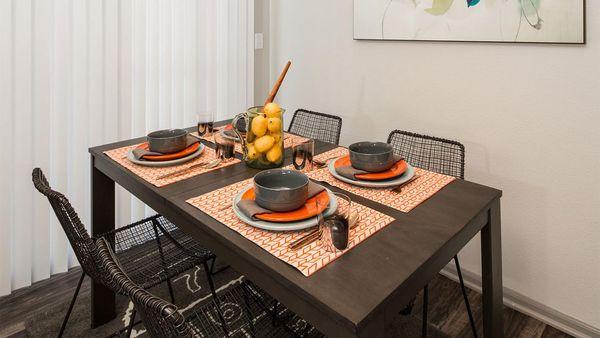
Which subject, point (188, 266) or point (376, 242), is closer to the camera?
point (376, 242)

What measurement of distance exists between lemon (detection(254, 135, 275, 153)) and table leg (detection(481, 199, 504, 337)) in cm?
77

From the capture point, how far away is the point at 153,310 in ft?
2.70

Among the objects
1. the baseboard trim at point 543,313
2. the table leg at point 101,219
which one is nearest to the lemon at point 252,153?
the table leg at point 101,219

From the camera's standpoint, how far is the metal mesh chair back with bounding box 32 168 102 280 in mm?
1315

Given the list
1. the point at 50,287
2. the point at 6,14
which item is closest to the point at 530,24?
the point at 6,14

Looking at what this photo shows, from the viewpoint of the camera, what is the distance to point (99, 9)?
219cm

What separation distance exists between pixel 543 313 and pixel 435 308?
50cm

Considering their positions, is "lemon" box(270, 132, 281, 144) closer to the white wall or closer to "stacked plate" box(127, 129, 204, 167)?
"stacked plate" box(127, 129, 204, 167)

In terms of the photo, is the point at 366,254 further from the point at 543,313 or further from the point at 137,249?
the point at 543,313

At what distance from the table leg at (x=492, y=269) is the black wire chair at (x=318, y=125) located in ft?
3.87

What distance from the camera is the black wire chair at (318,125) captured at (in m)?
2.40

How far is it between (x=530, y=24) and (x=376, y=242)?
1374mm

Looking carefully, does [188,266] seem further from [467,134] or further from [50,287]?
[467,134]

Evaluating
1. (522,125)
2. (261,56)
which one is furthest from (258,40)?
(522,125)
